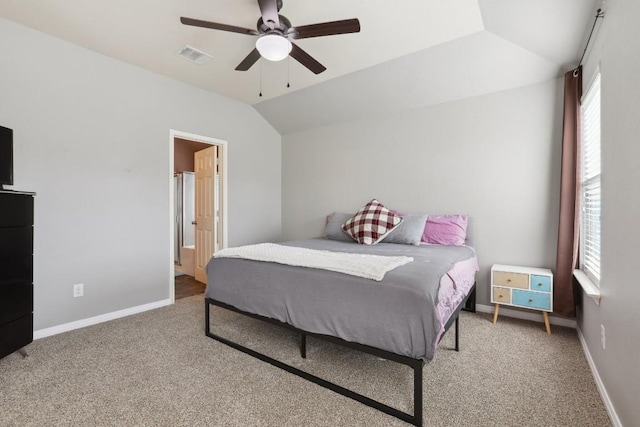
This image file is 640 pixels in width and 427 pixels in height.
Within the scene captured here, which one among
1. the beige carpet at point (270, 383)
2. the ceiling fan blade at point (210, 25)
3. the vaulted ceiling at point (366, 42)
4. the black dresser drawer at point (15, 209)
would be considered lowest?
the beige carpet at point (270, 383)

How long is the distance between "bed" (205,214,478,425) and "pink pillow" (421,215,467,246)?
0.68 metres

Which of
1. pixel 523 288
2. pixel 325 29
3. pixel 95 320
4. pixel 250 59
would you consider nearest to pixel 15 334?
pixel 95 320

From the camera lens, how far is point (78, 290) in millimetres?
2889

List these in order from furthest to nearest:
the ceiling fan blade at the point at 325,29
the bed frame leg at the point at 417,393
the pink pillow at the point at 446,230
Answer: the pink pillow at the point at 446,230 → the ceiling fan blade at the point at 325,29 → the bed frame leg at the point at 417,393

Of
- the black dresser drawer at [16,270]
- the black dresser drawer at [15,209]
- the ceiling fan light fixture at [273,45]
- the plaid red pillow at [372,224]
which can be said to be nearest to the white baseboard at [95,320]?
the black dresser drawer at [16,270]

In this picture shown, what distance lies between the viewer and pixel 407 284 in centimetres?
163

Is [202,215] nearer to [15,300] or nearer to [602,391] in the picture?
[15,300]

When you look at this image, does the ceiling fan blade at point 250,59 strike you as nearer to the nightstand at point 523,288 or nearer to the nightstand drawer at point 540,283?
the nightstand at point 523,288

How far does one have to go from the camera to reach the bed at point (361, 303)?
156cm

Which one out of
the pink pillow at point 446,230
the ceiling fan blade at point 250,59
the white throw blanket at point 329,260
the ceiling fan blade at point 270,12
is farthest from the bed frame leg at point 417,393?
the ceiling fan blade at point 250,59

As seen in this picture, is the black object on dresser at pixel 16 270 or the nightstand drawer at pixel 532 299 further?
the nightstand drawer at pixel 532 299

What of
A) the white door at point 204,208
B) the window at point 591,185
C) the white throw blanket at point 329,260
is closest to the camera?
the white throw blanket at point 329,260

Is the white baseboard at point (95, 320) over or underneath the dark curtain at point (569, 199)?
underneath

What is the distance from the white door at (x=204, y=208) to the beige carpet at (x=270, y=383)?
1.79 metres
